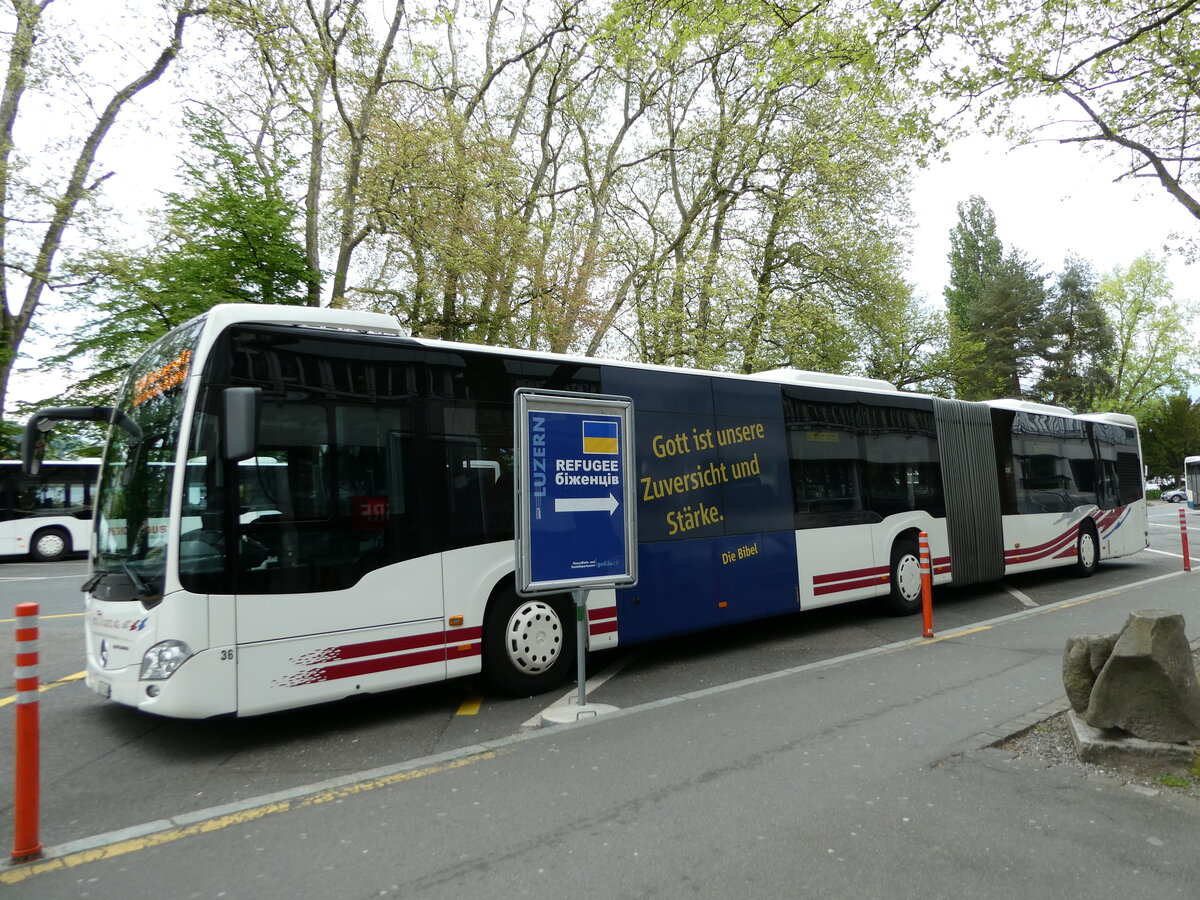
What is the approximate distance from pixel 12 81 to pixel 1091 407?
201ft

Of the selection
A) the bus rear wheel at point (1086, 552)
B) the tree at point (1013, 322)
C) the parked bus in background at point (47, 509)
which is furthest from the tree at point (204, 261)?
the tree at point (1013, 322)

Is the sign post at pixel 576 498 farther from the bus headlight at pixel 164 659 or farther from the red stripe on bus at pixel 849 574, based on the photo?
the red stripe on bus at pixel 849 574

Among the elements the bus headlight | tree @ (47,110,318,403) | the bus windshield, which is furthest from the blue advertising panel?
tree @ (47,110,318,403)

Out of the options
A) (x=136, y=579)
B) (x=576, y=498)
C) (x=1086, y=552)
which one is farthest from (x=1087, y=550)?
(x=136, y=579)

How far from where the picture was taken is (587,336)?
76.4 ft

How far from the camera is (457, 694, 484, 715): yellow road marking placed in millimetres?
6492

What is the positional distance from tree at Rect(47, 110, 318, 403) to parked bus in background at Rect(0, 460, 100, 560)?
22.4ft

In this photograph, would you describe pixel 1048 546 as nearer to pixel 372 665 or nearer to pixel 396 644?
pixel 396 644

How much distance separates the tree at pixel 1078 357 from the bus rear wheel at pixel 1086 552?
45.9 meters

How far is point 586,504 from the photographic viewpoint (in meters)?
6.45

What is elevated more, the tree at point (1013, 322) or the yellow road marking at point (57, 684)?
the tree at point (1013, 322)

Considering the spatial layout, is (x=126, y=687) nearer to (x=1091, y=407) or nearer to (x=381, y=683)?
(x=381, y=683)

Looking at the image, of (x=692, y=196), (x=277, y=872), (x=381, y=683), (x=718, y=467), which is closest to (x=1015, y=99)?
(x=718, y=467)

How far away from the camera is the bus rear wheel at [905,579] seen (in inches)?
432
